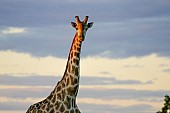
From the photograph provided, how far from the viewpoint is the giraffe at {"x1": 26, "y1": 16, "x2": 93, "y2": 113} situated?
79.9ft

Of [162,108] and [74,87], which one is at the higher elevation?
[162,108]

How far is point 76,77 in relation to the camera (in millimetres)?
24766

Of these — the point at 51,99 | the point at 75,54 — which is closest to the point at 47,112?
the point at 51,99

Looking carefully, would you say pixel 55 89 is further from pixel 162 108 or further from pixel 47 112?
pixel 162 108

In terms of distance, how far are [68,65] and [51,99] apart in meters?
1.44

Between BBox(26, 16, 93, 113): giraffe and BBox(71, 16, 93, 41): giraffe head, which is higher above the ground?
BBox(71, 16, 93, 41): giraffe head

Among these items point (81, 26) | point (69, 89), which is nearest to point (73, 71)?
point (69, 89)

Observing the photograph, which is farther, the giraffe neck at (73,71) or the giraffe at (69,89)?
the giraffe neck at (73,71)

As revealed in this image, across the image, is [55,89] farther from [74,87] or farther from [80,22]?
[80,22]

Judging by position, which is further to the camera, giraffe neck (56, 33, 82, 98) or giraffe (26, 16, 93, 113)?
giraffe neck (56, 33, 82, 98)

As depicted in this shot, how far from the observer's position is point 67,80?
24.8 meters

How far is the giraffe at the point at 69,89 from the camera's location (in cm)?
2436

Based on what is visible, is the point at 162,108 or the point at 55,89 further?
the point at 162,108

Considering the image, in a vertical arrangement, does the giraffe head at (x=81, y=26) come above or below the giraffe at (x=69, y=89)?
above
